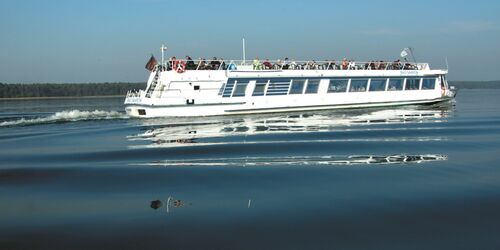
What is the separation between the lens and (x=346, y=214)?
9.62 metres

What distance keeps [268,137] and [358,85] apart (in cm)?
2145

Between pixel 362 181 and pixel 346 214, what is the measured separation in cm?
317

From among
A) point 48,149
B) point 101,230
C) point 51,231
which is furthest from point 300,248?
point 48,149

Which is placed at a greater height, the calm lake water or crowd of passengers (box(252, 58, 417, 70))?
crowd of passengers (box(252, 58, 417, 70))

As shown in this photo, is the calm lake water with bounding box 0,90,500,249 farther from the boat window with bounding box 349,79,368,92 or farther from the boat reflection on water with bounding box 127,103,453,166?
the boat window with bounding box 349,79,368,92

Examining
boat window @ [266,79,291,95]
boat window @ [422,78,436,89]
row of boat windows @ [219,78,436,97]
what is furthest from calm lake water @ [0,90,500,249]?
boat window @ [422,78,436,89]

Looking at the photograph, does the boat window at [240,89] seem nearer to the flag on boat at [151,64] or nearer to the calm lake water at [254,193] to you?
the flag on boat at [151,64]

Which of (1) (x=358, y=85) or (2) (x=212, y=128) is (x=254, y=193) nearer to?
(2) (x=212, y=128)

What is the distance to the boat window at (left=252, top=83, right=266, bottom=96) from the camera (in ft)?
125

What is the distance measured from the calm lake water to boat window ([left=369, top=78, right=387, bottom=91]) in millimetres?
20687

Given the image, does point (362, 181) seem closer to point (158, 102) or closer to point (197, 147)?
point (197, 147)

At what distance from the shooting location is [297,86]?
39781 mm

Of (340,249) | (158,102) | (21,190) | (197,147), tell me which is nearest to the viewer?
(340,249)

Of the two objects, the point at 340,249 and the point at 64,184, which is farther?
the point at 64,184
